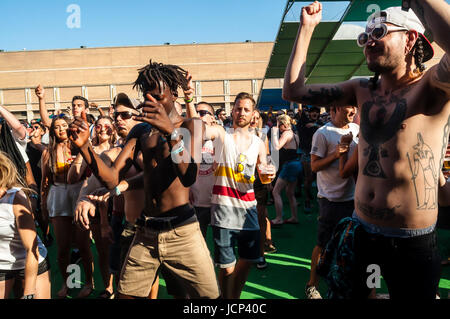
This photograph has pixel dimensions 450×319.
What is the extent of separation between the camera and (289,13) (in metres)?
9.16

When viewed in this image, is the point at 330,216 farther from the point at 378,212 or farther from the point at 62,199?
the point at 62,199

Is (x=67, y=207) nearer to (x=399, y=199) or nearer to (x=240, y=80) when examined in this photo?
(x=399, y=199)

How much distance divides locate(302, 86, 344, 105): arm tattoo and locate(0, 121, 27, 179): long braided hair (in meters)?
3.23

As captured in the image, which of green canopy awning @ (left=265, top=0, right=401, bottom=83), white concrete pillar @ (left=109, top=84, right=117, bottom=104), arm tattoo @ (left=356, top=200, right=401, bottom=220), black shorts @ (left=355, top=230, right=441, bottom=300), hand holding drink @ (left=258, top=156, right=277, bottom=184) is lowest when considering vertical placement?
black shorts @ (left=355, top=230, right=441, bottom=300)

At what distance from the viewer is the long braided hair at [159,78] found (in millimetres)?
2391

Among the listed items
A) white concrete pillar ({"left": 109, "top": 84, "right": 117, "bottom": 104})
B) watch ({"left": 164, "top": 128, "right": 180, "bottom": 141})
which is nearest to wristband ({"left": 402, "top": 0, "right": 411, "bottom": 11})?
watch ({"left": 164, "top": 128, "right": 180, "bottom": 141})

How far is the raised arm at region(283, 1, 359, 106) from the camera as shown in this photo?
188 cm

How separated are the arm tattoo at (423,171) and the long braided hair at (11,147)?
12.3 ft

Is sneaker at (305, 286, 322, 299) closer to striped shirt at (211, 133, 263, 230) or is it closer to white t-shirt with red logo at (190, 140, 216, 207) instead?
striped shirt at (211, 133, 263, 230)

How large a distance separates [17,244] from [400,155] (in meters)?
2.71

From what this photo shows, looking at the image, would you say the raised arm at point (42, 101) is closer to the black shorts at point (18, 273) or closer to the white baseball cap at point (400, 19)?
the black shorts at point (18, 273)

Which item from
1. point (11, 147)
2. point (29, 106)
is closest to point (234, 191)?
point (11, 147)
